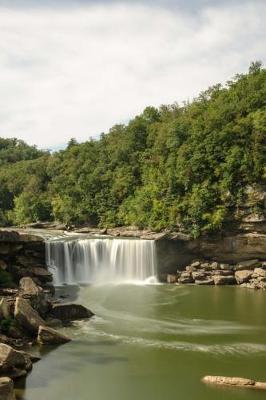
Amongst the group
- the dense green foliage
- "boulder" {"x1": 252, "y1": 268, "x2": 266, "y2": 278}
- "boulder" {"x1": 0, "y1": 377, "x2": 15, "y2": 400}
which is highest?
the dense green foliage

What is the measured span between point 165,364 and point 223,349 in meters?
2.85

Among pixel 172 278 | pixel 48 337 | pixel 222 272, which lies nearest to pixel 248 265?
pixel 222 272

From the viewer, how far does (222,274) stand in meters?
32.6

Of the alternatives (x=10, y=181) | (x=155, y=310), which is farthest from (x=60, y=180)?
(x=155, y=310)

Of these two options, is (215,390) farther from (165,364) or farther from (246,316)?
(246,316)

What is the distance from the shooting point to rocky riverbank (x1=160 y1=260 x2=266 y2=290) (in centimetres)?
3169

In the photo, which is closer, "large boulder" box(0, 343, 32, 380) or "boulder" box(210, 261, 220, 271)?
"large boulder" box(0, 343, 32, 380)

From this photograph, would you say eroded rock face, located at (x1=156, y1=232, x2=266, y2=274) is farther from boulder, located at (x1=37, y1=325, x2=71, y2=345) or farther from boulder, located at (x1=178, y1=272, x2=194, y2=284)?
boulder, located at (x1=37, y1=325, x2=71, y2=345)

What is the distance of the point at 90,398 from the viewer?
15156mm

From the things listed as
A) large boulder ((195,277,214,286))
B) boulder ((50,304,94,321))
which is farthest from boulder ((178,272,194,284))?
boulder ((50,304,94,321))

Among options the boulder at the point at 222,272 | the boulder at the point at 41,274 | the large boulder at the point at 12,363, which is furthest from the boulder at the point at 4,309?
the boulder at the point at 222,272

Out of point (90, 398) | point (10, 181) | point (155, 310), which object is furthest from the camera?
point (10, 181)

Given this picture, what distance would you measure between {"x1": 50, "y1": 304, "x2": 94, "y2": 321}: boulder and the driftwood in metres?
8.68

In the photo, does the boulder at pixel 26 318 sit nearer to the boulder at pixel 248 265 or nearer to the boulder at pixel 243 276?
the boulder at pixel 243 276
